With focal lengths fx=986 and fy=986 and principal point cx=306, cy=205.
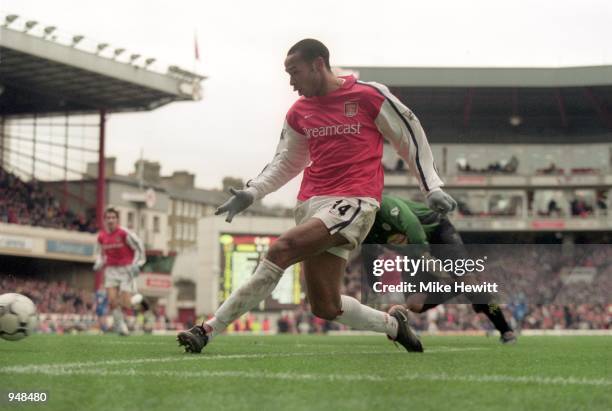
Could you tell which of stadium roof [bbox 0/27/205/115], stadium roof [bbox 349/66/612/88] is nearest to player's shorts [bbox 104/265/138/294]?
stadium roof [bbox 0/27/205/115]

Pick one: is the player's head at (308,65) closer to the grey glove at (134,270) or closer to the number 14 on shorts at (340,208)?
the number 14 on shorts at (340,208)

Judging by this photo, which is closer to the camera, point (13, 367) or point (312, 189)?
point (13, 367)

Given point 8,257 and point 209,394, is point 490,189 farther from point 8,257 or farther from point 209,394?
point 209,394

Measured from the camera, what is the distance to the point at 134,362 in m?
6.35

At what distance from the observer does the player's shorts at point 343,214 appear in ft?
21.1

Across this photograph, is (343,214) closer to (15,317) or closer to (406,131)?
(406,131)

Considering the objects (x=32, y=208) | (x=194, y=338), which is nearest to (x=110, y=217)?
(x=194, y=338)

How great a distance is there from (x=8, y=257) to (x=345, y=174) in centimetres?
4153

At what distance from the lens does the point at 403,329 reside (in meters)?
7.49

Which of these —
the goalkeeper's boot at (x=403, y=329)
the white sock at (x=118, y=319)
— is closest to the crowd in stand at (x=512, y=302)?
the white sock at (x=118, y=319)

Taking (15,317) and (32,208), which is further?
(32,208)

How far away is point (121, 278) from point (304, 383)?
1234cm

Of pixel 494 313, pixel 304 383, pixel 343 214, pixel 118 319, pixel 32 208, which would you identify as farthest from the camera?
pixel 32 208

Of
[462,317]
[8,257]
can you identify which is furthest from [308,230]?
[8,257]
